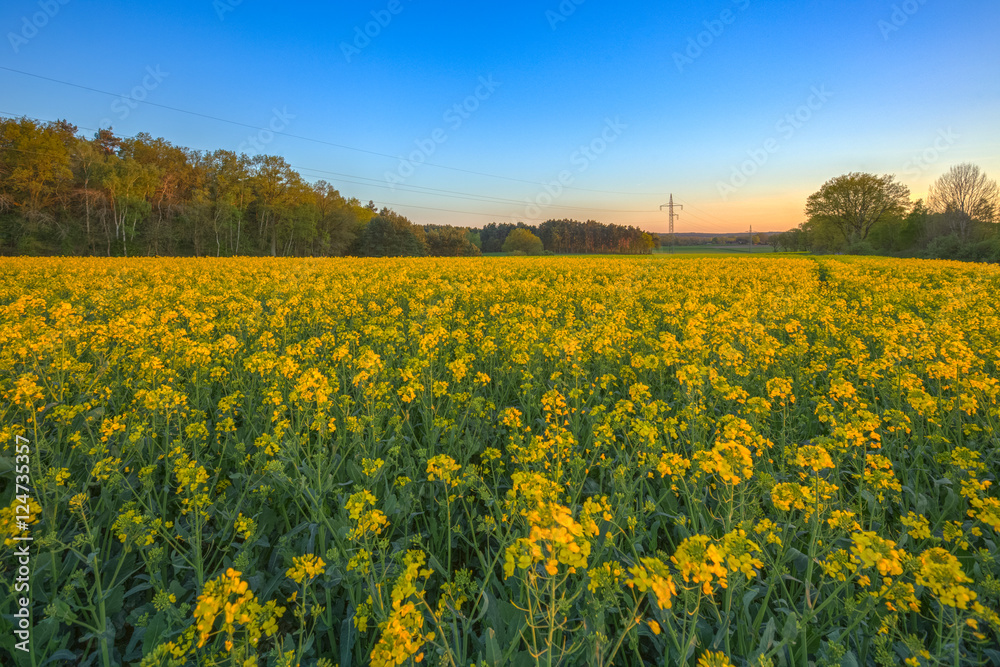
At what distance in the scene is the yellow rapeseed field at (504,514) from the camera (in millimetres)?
1851

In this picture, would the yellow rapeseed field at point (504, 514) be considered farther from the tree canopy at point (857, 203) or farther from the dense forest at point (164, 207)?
the tree canopy at point (857, 203)

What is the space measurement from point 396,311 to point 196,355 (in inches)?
135

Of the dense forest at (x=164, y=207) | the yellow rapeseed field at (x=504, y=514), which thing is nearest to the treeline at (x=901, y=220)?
the dense forest at (x=164, y=207)

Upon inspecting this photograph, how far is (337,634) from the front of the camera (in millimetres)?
2518

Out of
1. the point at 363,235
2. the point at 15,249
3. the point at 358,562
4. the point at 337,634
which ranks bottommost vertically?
the point at 337,634

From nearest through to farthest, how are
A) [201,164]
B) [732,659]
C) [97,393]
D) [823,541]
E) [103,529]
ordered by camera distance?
1. [732,659]
2. [823,541]
3. [103,529]
4. [97,393]
5. [201,164]

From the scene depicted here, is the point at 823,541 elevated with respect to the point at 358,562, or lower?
lower

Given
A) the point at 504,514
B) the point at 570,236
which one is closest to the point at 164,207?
the point at 504,514

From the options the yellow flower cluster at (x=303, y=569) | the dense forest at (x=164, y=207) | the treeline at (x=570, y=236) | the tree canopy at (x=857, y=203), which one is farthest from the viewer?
the treeline at (x=570, y=236)

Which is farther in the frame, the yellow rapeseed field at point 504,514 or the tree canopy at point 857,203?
the tree canopy at point 857,203

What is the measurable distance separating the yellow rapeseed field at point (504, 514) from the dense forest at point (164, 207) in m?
61.7

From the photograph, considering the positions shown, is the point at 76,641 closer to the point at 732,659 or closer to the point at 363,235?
the point at 732,659

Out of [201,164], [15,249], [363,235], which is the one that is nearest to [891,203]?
[363,235]

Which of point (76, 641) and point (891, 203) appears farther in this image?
point (891, 203)
